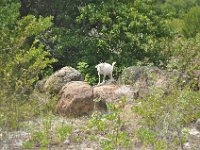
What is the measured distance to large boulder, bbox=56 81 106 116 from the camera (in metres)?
8.34

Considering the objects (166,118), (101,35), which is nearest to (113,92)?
(166,118)

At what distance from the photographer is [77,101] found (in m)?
8.34

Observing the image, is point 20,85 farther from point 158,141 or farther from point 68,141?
point 158,141

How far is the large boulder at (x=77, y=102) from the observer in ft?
27.4

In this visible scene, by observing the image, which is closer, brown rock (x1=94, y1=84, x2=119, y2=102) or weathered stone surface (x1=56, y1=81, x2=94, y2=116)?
weathered stone surface (x1=56, y1=81, x2=94, y2=116)

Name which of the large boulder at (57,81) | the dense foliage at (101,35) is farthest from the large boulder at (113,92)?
the dense foliage at (101,35)

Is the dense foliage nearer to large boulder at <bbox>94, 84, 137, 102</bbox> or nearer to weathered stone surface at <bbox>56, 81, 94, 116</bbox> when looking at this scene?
weathered stone surface at <bbox>56, 81, 94, 116</bbox>

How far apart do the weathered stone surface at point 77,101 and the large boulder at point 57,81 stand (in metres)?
0.50

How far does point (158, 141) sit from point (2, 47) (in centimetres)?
299

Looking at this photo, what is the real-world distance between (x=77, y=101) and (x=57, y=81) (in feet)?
2.81

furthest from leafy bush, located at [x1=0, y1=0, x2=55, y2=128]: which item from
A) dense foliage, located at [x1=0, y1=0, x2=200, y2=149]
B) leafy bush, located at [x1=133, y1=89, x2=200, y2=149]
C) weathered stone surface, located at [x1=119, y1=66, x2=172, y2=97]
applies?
weathered stone surface, located at [x1=119, y1=66, x2=172, y2=97]

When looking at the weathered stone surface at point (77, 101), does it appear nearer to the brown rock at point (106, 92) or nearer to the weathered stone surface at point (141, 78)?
the brown rock at point (106, 92)

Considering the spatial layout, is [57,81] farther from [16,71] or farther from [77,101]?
[16,71]

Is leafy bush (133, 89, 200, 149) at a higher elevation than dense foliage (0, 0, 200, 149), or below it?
below
